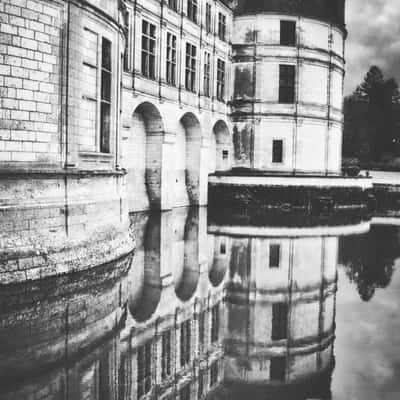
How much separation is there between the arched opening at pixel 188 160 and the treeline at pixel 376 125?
40366mm

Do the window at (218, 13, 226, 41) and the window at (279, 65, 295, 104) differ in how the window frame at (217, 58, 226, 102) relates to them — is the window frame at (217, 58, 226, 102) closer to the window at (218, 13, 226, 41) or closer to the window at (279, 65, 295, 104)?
the window at (218, 13, 226, 41)

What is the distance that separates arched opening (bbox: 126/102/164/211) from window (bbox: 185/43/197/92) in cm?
337

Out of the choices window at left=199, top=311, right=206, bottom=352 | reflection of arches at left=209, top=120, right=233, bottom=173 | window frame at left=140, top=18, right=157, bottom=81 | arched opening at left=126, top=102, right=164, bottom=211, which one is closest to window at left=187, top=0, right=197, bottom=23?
window frame at left=140, top=18, right=157, bottom=81

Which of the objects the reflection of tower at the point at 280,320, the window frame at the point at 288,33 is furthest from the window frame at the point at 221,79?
the reflection of tower at the point at 280,320

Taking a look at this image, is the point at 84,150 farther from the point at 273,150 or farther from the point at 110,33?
the point at 273,150

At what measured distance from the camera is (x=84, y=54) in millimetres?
11172

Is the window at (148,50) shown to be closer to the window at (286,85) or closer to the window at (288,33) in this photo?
the window at (286,85)

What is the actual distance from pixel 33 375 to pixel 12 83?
5954mm

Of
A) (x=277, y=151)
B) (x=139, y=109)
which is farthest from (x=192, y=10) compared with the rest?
(x=277, y=151)

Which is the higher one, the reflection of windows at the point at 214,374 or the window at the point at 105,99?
the window at the point at 105,99

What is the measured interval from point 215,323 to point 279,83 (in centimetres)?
2479

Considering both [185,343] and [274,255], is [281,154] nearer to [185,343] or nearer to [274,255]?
[274,255]

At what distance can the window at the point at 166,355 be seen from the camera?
6.19m

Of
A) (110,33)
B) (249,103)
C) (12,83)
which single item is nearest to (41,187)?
(12,83)
